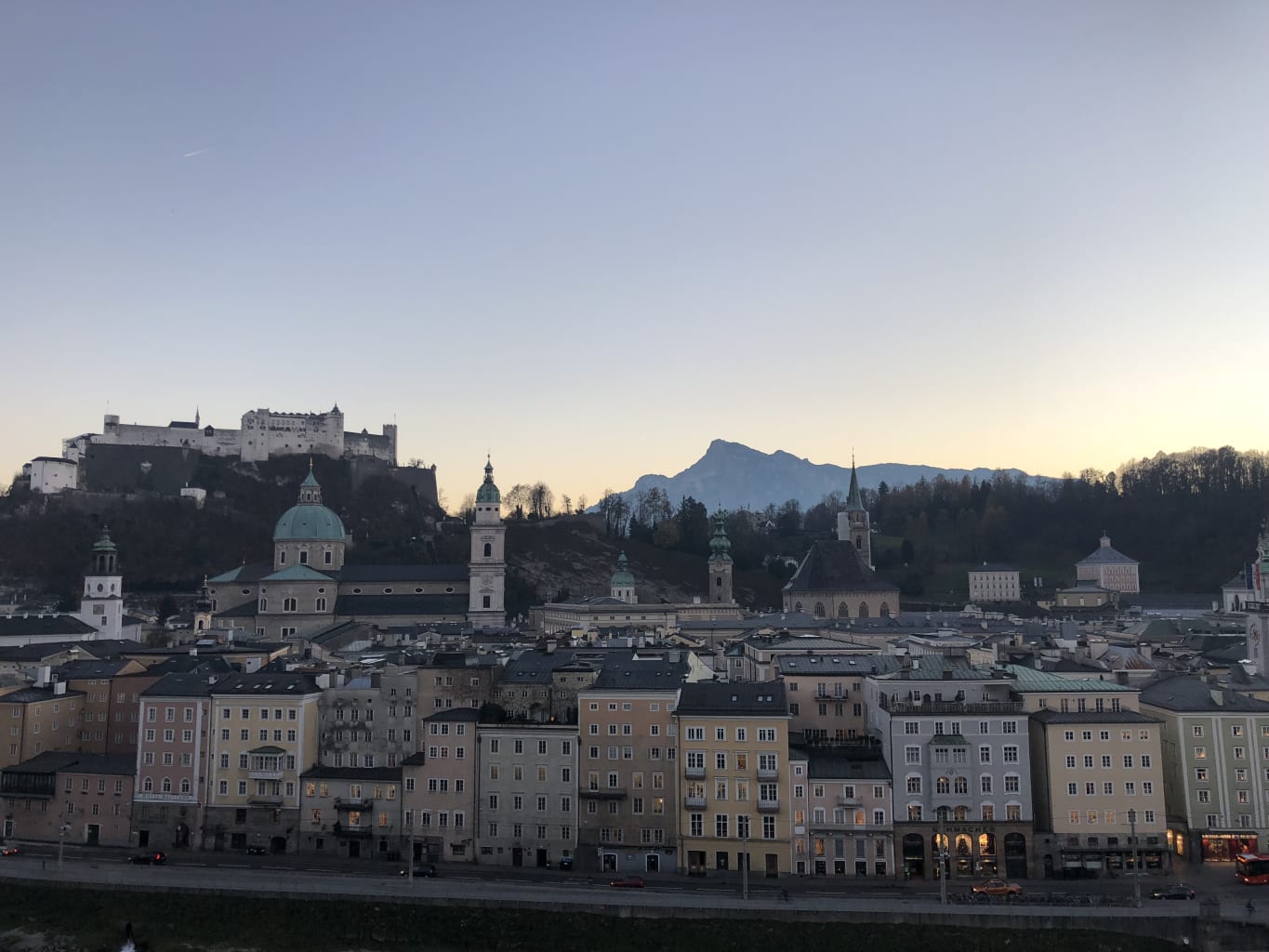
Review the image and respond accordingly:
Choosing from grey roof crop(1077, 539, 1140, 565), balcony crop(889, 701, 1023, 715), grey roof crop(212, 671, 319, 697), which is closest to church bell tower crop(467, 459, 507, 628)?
grey roof crop(212, 671, 319, 697)

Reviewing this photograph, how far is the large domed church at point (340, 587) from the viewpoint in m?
113

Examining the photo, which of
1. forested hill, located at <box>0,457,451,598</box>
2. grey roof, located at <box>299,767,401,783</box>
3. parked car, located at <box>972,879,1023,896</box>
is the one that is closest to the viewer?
parked car, located at <box>972,879,1023,896</box>

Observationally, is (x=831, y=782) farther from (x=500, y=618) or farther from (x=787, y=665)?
(x=500, y=618)

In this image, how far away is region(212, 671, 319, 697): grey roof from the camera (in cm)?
5584

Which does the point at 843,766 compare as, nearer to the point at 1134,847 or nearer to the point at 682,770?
the point at 682,770

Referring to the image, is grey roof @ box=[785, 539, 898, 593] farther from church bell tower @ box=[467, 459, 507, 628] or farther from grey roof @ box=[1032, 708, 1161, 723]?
grey roof @ box=[1032, 708, 1161, 723]

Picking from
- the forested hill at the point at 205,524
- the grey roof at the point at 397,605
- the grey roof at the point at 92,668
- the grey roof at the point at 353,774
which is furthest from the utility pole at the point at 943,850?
the forested hill at the point at 205,524

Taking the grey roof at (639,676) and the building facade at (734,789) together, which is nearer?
the building facade at (734,789)

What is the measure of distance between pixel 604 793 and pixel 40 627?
55.6 metres

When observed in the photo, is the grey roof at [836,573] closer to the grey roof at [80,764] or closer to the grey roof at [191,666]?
the grey roof at [191,666]

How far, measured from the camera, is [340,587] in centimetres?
11938

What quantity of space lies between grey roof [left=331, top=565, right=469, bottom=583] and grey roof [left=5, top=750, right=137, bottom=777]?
6141 cm

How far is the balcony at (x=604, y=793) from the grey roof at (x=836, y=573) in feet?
237

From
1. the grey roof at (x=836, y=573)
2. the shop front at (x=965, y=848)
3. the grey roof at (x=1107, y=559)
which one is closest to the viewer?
the shop front at (x=965, y=848)
